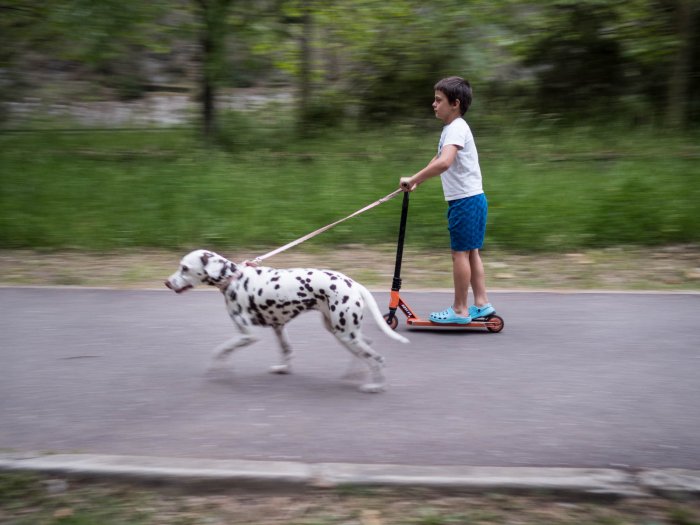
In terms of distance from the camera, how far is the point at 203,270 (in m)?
5.18

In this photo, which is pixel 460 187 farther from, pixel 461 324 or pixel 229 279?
pixel 229 279

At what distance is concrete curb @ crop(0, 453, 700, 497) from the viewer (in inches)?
153

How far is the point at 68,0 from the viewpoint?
11.2 metres

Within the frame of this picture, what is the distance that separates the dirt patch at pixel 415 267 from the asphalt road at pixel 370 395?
440 millimetres

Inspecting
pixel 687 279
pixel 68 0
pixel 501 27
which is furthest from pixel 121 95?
pixel 687 279

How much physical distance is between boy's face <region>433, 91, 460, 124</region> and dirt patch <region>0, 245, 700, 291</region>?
2.00 metres

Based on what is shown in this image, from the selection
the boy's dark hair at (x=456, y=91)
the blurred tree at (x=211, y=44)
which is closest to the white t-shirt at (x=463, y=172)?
the boy's dark hair at (x=456, y=91)

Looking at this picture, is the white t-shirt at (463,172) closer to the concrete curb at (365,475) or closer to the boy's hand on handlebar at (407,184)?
the boy's hand on handlebar at (407,184)

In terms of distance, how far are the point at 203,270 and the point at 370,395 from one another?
1273 mm

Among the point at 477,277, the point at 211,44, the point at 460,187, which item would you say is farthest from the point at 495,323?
the point at 211,44

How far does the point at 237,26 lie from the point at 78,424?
8746 mm

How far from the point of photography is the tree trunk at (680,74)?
42.4 ft

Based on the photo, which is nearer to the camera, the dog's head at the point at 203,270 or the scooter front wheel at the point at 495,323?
the dog's head at the point at 203,270

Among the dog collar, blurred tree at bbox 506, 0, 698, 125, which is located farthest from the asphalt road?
blurred tree at bbox 506, 0, 698, 125
